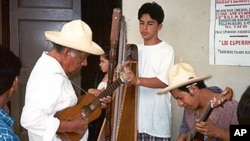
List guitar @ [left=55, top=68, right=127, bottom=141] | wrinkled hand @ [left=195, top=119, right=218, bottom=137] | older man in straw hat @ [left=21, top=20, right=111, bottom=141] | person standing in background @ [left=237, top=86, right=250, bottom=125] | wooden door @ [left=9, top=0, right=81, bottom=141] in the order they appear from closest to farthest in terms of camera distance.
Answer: person standing in background @ [left=237, top=86, right=250, bottom=125], wrinkled hand @ [left=195, top=119, right=218, bottom=137], older man in straw hat @ [left=21, top=20, right=111, bottom=141], guitar @ [left=55, top=68, right=127, bottom=141], wooden door @ [left=9, top=0, right=81, bottom=141]

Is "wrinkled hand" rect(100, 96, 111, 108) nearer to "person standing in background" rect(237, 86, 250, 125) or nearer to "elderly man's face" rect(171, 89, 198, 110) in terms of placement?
"elderly man's face" rect(171, 89, 198, 110)

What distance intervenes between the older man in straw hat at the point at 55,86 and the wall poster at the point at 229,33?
116cm

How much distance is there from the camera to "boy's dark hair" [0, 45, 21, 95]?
6.16 ft

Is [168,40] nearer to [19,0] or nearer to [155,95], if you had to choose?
[155,95]

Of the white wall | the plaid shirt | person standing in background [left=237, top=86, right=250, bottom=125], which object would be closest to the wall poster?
the white wall

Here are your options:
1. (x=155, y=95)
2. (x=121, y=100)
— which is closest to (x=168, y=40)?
(x=155, y=95)

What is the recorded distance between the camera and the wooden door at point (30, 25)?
3.81m

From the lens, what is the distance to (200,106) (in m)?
2.26

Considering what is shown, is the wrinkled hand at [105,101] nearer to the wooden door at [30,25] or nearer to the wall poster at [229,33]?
the wall poster at [229,33]

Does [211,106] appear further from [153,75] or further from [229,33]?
[229,33]

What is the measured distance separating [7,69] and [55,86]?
41 cm

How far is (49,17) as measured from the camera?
12.6ft

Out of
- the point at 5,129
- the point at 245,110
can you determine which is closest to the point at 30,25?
the point at 5,129

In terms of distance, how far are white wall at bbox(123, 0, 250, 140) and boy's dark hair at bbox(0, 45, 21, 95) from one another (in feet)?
5.00
